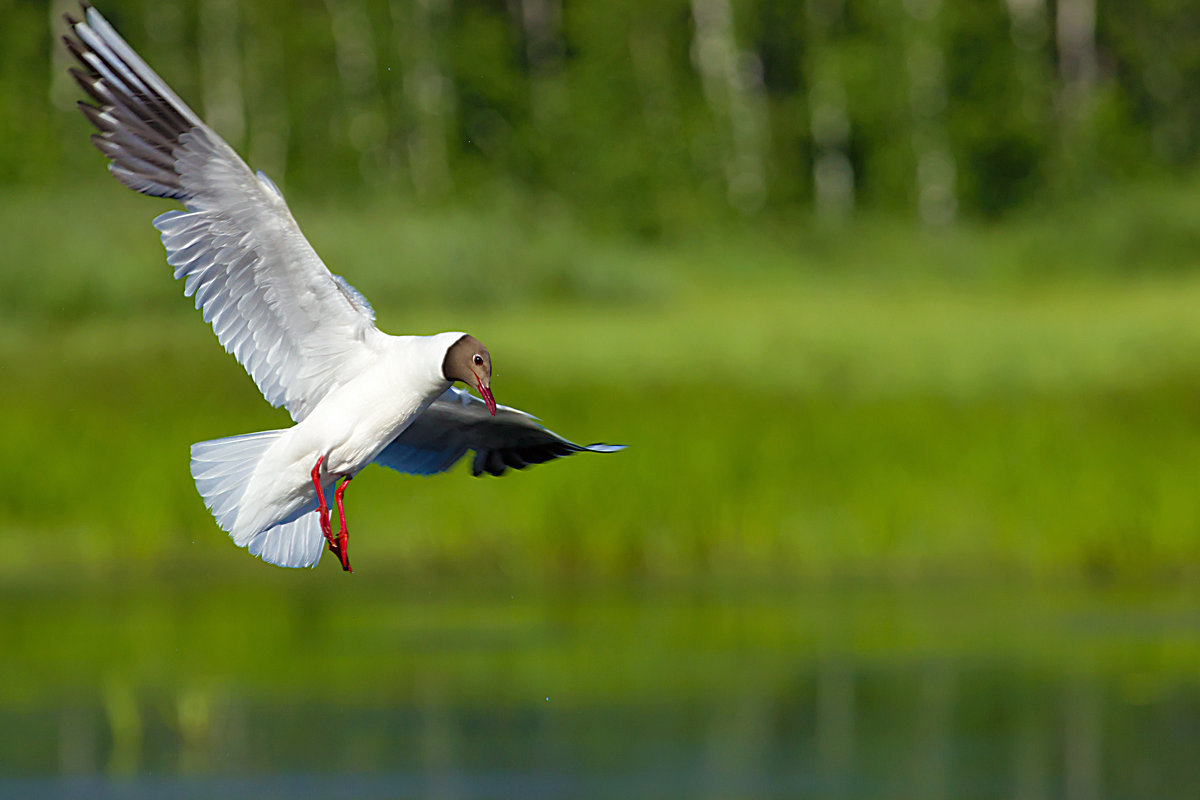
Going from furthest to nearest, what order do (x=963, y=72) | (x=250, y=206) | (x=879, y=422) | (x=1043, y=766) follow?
(x=963, y=72) < (x=879, y=422) < (x=1043, y=766) < (x=250, y=206)

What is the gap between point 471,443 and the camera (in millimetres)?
7801

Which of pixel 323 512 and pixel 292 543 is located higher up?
pixel 323 512

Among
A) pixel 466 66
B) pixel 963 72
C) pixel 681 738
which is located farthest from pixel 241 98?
pixel 681 738

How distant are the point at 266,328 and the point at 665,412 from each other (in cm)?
1119

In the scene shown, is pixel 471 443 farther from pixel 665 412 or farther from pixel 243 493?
pixel 665 412

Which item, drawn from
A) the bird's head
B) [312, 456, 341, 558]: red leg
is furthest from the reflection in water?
the bird's head

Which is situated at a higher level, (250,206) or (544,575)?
(250,206)

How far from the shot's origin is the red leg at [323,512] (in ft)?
19.8

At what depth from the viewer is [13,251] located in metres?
23.9

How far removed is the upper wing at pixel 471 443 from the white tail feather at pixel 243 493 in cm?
67

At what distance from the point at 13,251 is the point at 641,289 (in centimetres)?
722

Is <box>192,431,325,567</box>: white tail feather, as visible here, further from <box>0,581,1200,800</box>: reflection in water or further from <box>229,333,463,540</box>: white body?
<box>0,581,1200,800</box>: reflection in water

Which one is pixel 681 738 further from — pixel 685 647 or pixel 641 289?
pixel 641 289

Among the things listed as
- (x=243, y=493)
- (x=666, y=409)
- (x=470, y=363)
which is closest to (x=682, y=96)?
(x=666, y=409)
